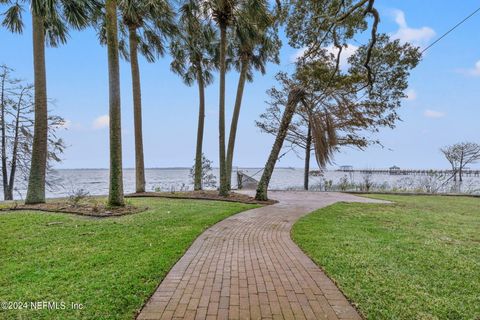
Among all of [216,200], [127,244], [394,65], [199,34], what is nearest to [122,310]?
[127,244]

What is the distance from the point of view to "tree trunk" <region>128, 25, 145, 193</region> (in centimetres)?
1188

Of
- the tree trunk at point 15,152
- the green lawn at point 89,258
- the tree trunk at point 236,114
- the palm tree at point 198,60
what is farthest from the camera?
the tree trunk at point 236,114

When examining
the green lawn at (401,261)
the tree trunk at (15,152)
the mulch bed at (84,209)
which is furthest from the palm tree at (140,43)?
the green lawn at (401,261)

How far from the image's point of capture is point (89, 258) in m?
4.19

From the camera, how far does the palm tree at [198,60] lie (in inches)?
514

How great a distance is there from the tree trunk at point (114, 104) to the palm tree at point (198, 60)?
14.1ft

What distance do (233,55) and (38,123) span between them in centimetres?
918

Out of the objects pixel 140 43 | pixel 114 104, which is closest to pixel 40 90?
pixel 114 104

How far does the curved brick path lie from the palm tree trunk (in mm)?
5849

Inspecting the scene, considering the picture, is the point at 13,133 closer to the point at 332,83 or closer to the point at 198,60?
the point at 198,60

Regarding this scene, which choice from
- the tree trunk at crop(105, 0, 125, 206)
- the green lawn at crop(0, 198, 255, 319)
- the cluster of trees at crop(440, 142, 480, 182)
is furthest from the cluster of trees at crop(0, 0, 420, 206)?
the cluster of trees at crop(440, 142, 480, 182)

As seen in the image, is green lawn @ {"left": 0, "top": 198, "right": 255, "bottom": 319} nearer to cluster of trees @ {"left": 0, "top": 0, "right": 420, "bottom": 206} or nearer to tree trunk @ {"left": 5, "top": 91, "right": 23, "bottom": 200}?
cluster of trees @ {"left": 0, "top": 0, "right": 420, "bottom": 206}

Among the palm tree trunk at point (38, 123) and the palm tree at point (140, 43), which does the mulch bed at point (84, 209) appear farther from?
the palm tree at point (140, 43)

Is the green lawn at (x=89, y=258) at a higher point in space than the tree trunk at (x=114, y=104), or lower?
lower
